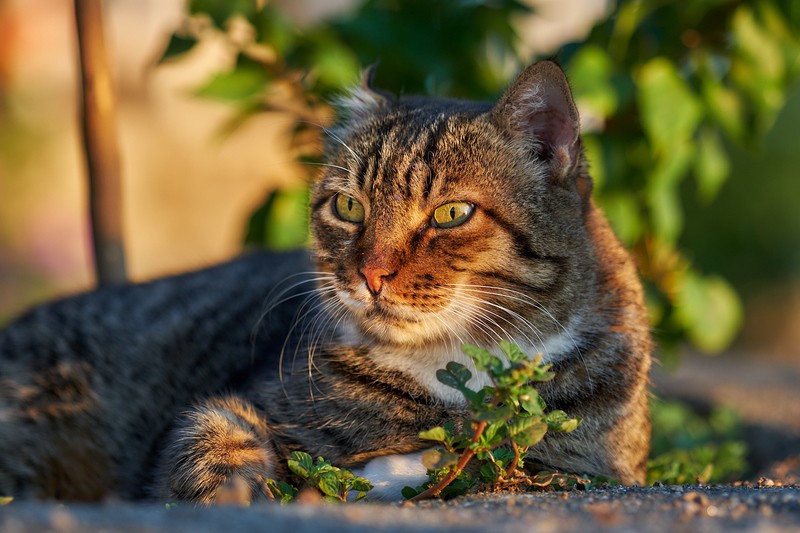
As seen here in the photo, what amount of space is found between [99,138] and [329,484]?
2.21 meters

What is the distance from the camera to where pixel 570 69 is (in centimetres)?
349

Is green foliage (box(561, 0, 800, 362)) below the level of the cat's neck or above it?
above

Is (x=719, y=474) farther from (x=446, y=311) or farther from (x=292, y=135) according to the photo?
(x=292, y=135)

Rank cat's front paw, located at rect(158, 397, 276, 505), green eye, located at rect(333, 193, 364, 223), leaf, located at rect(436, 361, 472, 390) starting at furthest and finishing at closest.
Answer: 1. green eye, located at rect(333, 193, 364, 223)
2. cat's front paw, located at rect(158, 397, 276, 505)
3. leaf, located at rect(436, 361, 472, 390)

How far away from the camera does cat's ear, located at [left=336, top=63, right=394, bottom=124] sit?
279 cm

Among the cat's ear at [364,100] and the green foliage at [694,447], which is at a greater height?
the cat's ear at [364,100]

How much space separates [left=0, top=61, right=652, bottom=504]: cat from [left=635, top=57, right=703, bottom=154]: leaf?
2.74 ft

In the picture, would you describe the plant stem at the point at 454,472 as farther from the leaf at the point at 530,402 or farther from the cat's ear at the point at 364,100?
the cat's ear at the point at 364,100

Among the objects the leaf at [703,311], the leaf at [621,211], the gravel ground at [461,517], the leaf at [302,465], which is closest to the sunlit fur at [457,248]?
the leaf at [302,465]

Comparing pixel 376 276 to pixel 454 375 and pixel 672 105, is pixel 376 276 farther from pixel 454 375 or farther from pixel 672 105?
pixel 672 105

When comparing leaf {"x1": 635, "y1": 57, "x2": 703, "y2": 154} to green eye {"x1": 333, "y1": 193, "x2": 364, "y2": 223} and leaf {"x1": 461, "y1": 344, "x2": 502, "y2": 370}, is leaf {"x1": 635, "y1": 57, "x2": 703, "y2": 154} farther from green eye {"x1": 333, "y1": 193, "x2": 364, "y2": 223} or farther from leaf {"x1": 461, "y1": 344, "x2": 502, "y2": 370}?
leaf {"x1": 461, "y1": 344, "x2": 502, "y2": 370}

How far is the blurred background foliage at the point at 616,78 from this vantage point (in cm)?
341

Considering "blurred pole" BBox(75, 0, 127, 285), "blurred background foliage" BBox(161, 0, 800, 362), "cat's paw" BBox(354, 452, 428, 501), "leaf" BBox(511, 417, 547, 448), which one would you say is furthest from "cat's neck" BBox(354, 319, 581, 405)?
"blurred pole" BBox(75, 0, 127, 285)

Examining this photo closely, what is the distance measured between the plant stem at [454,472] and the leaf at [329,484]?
18cm
